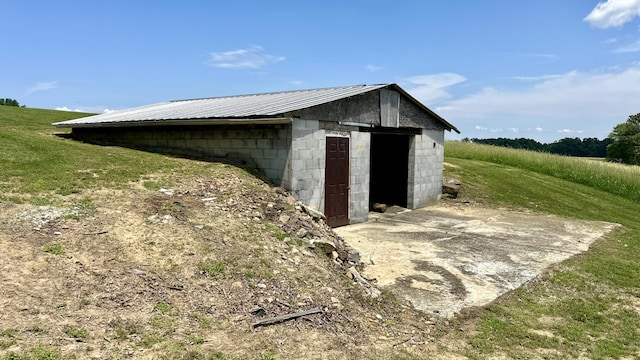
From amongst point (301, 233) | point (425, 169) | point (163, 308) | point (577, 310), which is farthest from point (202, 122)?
point (577, 310)

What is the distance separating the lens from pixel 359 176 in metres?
13.7

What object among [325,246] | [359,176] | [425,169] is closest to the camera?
[325,246]

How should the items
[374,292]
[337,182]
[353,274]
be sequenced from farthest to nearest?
[337,182]
[353,274]
[374,292]

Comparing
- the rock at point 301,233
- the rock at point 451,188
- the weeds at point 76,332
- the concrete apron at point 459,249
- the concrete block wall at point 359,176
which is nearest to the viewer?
the weeds at point 76,332

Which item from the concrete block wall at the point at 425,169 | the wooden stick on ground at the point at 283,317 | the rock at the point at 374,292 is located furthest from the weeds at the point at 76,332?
the concrete block wall at the point at 425,169

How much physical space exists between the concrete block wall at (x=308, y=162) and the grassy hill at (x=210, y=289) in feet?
3.59

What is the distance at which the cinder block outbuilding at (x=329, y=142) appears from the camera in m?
11.8

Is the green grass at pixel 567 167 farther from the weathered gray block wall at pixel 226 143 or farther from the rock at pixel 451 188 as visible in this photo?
the weathered gray block wall at pixel 226 143

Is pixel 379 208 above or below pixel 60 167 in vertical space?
below

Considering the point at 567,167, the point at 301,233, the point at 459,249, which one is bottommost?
the point at 459,249

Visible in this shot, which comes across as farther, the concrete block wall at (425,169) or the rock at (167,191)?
the concrete block wall at (425,169)

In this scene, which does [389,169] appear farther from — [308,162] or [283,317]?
[283,317]

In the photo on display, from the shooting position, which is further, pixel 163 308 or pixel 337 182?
pixel 337 182

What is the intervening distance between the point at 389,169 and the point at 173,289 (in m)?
12.8
